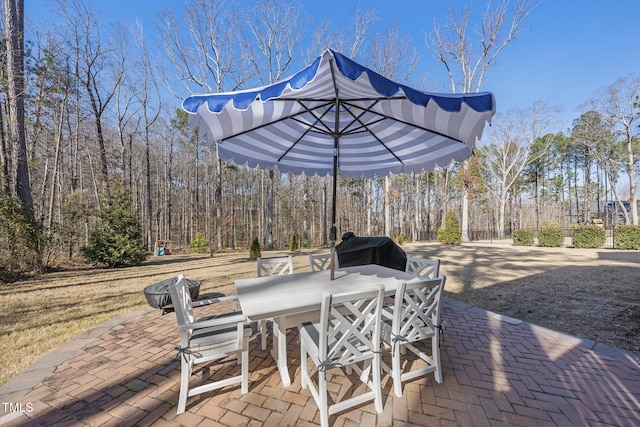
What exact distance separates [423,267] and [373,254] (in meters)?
0.85

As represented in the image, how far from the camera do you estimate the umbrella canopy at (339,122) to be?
165 centimetres

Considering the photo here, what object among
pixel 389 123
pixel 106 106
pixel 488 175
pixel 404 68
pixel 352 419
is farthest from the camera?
pixel 488 175

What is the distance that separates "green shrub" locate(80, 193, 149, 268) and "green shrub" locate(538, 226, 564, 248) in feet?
55.7

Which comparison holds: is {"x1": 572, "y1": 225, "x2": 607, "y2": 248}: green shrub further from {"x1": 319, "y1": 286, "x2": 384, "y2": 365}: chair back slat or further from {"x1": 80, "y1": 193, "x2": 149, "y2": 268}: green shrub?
{"x1": 80, "y1": 193, "x2": 149, "y2": 268}: green shrub

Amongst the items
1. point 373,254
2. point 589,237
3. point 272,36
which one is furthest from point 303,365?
point 589,237

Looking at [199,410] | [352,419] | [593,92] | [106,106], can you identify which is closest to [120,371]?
[199,410]

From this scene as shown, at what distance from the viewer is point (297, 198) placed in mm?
21875

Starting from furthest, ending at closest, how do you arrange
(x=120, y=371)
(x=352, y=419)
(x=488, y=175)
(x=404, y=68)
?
(x=488, y=175) → (x=404, y=68) → (x=120, y=371) → (x=352, y=419)

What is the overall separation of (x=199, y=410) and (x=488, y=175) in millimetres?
28455

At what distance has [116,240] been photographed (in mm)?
7613

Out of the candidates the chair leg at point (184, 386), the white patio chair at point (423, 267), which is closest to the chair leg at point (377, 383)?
the chair leg at point (184, 386)

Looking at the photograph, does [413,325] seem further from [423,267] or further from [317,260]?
[317,260]

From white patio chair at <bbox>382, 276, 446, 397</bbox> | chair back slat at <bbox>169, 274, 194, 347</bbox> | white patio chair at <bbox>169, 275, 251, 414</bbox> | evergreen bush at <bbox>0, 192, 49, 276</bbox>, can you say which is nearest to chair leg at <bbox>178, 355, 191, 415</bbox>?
white patio chair at <bbox>169, 275, 251, 414</bbox>

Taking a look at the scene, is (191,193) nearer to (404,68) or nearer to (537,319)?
(404,68)
